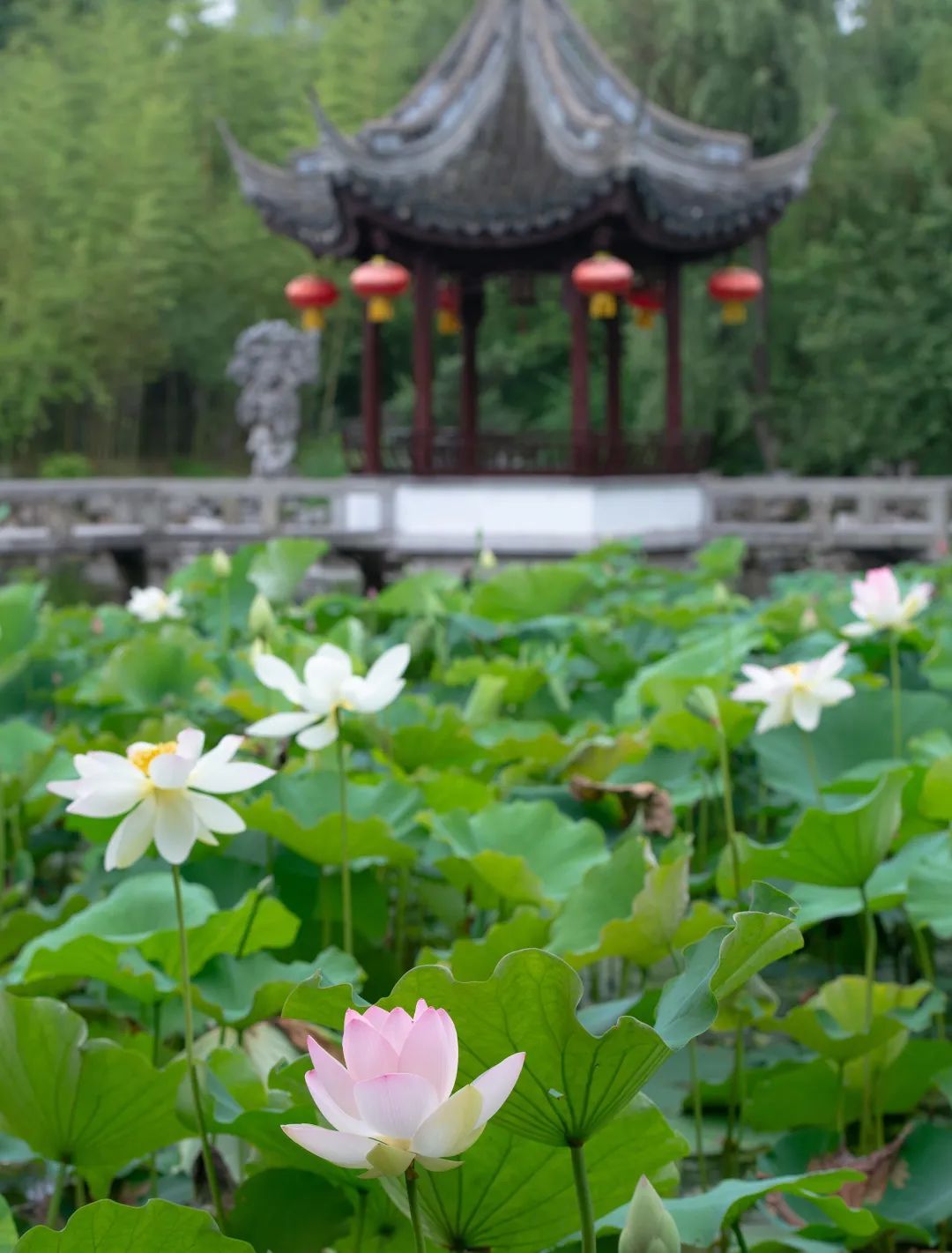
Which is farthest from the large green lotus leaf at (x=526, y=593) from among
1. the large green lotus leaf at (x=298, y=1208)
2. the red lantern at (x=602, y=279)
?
the red lantern at (x=602, y=279)

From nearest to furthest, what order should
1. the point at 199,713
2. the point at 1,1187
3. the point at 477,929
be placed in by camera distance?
1. the point at 1,1187
2. the point at 477,929
3. the point at 199,713

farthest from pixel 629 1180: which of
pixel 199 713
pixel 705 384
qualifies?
pixel 705 384

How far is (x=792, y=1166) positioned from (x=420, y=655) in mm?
1392

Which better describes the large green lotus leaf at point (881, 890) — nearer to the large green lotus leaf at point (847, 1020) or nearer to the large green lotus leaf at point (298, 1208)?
the large green lotus leaf at point (847, 1020)

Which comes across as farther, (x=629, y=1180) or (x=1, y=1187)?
(x=1, y=1187)

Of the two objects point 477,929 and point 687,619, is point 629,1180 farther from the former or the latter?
point 687,619

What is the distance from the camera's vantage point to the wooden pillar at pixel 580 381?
758cm

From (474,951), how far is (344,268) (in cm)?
1771

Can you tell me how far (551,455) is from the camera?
818 cm

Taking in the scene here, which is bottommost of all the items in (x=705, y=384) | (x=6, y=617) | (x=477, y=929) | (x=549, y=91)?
(x=477, y=929)

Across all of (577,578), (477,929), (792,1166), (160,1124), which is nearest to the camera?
(160,1124)

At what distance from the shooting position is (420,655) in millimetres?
2383

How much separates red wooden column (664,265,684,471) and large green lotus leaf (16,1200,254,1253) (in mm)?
7798

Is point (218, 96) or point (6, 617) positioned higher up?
point (218, 96)
